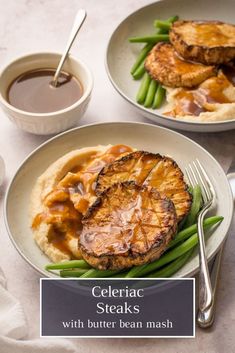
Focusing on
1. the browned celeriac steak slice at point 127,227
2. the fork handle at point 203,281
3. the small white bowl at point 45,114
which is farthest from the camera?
the small white bowl at point 45,114

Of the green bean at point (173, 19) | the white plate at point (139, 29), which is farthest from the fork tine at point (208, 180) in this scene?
the green bean at point (173, 19)

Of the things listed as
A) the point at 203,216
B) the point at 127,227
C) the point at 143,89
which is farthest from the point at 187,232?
the point at 143,89

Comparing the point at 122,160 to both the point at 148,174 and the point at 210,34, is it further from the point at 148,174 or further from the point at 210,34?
the point at 210,34

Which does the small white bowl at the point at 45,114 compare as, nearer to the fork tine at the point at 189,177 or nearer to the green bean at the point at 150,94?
the green bean at the point at 150,94

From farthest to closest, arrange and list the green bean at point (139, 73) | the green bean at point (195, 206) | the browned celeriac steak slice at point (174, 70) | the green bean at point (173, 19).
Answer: the green bean at point (173, 19)
the green bean at point (139, 73)
the browned celeriac steak slice at point (174, 70)
the green bean at point (195, 206)

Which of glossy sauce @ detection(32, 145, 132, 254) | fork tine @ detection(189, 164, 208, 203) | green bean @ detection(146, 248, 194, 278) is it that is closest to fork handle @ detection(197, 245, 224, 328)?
green bean @ detection(146, 248, 194, 278)

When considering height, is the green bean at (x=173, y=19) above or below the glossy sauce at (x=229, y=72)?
above
